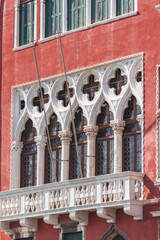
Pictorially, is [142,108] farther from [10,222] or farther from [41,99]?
[10,222]

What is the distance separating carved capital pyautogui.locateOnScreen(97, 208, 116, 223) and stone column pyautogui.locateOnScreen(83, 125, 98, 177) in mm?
1418

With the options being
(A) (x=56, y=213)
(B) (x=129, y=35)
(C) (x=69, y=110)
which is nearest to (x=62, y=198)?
(A) (x=56, y=213)

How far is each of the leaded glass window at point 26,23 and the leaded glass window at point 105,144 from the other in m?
3.77

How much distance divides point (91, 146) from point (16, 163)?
2.99 meters

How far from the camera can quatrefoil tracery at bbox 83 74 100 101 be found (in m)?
26.6

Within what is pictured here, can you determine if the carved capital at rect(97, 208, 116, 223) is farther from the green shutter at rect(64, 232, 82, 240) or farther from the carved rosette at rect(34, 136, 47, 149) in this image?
the carved rosette at rect(34, 136, 47, 149)

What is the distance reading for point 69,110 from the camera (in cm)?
2700

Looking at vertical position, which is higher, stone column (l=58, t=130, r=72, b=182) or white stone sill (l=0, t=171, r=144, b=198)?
stone column (l=58, t=130, r=72, b=182)

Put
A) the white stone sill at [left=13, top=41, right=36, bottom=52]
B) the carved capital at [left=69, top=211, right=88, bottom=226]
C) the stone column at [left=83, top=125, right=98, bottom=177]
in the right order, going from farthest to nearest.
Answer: the white stone sill at [left=13, top=41, right=36, bottom=52], the stone column at [left=83, top=125, right=98, bottom=177], the carved capital at [left=69, top=211, right=88, bottom=226]

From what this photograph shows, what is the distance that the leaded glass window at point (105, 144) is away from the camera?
26.0 m

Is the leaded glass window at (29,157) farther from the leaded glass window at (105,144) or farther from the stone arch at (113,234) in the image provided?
the stone arch at (113,234)

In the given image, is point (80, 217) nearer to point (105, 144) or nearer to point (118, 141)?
point (105, 144)

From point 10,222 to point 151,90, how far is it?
19.9 feet

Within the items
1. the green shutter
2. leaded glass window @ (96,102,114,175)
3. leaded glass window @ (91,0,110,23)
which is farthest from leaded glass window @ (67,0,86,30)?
the green shutter
